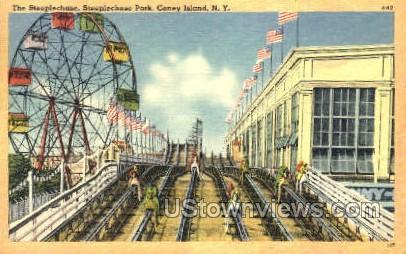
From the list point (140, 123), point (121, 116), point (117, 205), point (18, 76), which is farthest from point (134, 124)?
point (18, 76)

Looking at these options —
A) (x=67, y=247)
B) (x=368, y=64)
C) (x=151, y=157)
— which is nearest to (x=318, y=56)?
(x=368, y=64)

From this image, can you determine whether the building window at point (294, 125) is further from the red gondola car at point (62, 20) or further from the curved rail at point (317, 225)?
the red gondola car at point (62, 20)

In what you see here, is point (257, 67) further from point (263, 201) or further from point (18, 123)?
point (18, 123)

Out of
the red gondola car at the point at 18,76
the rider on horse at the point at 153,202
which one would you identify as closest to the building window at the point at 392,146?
the rider on horse at the point at 153,202

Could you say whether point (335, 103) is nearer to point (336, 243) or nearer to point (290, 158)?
point (290, 158)

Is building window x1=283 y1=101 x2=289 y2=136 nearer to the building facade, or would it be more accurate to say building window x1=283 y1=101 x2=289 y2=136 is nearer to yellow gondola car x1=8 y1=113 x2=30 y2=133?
the building facade
